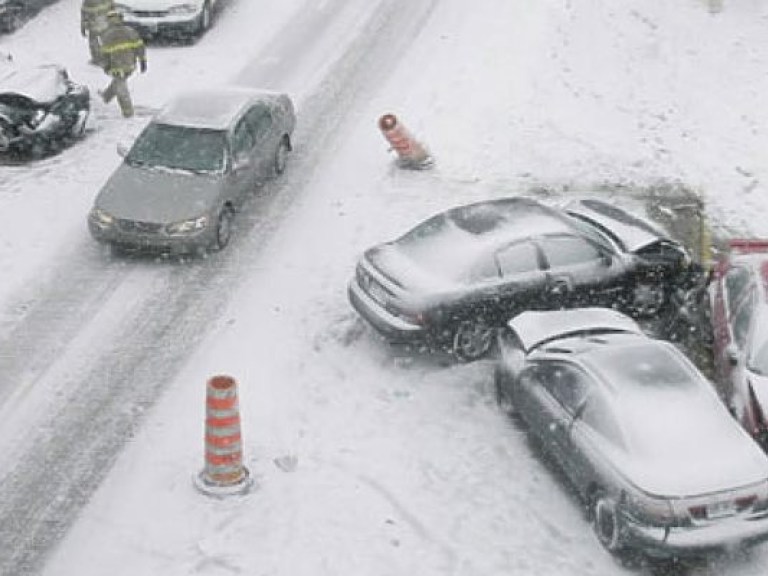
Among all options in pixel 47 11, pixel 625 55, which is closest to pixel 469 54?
pixel 625 55

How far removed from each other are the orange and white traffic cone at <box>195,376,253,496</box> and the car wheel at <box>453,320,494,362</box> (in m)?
→ 3.29

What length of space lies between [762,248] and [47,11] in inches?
650

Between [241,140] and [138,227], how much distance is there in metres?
2.36

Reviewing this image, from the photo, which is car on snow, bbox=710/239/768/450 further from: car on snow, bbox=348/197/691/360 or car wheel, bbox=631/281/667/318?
car on snow, bbox=348/197/691/360

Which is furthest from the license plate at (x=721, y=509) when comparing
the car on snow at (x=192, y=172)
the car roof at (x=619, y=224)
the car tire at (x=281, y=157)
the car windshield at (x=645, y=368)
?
the car tire at (x=281, y=157)

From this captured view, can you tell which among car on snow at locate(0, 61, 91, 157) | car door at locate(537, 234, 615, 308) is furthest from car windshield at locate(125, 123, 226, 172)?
car door at locate(537, 234, 615, 308)

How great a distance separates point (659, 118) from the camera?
73.0 feet

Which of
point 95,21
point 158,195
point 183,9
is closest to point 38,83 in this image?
point 95,21

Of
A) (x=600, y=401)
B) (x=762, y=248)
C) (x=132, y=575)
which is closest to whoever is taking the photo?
(x=132, y=575)

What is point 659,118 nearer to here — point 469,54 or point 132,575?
point 469,54

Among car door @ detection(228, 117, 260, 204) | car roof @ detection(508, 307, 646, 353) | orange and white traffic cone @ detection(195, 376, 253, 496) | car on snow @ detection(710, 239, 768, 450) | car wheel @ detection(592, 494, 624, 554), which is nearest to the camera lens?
car wheel @ detection(592, 494, 624, 554)

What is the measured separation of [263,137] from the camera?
1834cm

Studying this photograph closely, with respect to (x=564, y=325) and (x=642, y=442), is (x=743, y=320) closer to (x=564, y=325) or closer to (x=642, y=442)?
(x=564, y=325)

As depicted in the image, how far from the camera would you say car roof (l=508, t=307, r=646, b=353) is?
13.3 m
